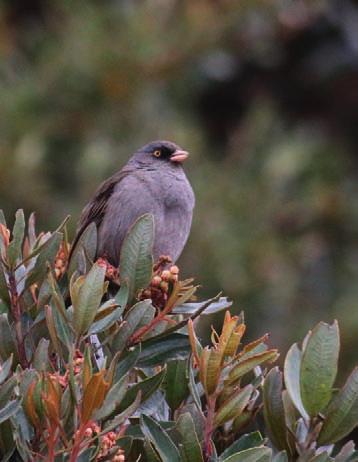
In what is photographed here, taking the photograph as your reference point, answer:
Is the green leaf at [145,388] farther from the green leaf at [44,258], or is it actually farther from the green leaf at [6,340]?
the green leaf at [44,258]

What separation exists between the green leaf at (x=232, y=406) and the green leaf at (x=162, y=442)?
0.44 feet

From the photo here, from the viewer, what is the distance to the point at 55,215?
775 cm

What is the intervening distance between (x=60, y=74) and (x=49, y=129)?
65 cm

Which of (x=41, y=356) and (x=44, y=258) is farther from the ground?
(x=44, y=258)

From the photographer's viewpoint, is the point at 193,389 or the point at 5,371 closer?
the point at 5,371

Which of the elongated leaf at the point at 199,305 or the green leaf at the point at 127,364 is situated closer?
the green leaf at the point at 127,364

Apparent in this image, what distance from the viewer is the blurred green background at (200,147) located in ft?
26.0

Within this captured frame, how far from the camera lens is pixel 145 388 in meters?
2.35

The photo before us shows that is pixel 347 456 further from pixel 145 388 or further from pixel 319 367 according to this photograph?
pixel 145 388

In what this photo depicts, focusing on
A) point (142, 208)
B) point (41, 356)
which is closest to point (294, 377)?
point (41, 356)

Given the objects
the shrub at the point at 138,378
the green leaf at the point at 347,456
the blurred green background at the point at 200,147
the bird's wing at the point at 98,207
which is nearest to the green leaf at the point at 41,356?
the shrub at the point at 138,378

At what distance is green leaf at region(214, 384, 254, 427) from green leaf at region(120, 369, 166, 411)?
0.48 feet

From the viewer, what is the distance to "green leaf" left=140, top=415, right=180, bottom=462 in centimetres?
224

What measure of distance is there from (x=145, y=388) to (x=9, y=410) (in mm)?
343
